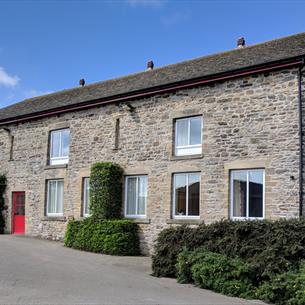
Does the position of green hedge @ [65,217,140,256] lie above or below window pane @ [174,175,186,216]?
below

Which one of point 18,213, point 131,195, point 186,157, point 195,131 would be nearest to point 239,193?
point 186,157

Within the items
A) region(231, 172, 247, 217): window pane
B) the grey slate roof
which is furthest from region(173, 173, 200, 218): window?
the grey slate roof

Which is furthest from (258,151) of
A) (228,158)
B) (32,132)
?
(32,132)

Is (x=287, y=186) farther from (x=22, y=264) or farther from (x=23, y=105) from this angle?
(x=23, y=105)

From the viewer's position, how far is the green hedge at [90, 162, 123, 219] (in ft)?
61.7

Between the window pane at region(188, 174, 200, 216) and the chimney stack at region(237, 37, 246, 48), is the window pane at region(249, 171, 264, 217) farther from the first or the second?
the chimney stack at region(237, 37, 246, 48)

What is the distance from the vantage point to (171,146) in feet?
58.0

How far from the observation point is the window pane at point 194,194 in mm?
16888

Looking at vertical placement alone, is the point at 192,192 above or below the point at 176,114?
below

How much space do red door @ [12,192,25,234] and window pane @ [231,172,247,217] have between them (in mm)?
11823

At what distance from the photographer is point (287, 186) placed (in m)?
14.5

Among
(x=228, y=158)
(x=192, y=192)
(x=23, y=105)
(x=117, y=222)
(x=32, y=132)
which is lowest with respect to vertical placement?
(x=117, y=222)

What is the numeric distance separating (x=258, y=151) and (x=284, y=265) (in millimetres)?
4997

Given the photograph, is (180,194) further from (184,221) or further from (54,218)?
(54,218)
